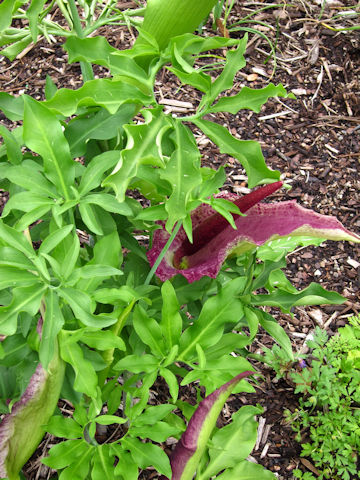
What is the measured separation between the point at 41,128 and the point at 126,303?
0.93 ft

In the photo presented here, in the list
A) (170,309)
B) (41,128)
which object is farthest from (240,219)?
(41,128)

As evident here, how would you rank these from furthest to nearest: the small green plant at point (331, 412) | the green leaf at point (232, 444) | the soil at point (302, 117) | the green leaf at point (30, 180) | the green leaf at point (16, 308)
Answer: the soil at point (302, 117), the small green plant at point (331, 412), the green leaf at point (232, 444), the green leaf at point (30, 180), the green leaf at point (16, 308)

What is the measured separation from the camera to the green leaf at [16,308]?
0.67m

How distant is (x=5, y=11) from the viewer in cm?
76

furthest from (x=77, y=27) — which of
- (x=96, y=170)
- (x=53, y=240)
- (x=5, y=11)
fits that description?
(x=53, y=240)

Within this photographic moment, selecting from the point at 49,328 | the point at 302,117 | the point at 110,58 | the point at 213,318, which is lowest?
the point at 302,117

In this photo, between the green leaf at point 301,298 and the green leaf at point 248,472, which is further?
the green leaf at point 248,472

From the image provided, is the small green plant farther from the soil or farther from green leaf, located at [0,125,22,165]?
green leaf, located at [0,125,22,165]

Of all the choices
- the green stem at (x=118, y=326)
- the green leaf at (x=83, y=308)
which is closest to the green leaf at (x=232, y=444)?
the green stem at (x=118, y=326)

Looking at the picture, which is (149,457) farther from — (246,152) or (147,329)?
(246,152)

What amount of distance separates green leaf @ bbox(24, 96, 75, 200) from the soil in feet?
2.55

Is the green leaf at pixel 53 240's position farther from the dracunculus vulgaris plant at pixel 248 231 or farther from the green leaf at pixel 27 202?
the dracunculus vulgaris plant at pixel 248 231

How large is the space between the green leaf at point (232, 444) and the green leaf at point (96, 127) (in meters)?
0.56

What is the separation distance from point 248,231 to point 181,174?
203 millimetres
